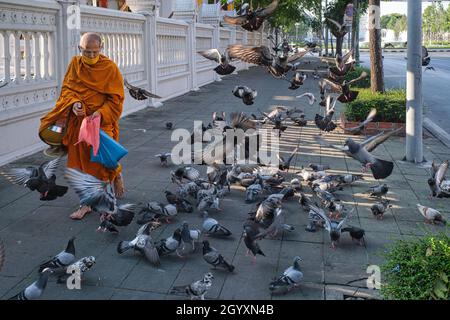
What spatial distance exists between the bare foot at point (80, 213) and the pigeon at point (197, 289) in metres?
2.09

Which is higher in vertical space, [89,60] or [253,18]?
[253,18]

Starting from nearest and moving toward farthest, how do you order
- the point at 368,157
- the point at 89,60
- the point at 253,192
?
1. the point at 89,60
2. the point at 253,192
3. the point at 368,157

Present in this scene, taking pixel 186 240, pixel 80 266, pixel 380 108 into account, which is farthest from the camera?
pixel 380 108

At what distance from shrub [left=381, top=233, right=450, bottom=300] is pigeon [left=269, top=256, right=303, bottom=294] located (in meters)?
0.79

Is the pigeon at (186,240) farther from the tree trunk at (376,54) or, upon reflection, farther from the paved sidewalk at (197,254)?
the tree trunk at (376,54)

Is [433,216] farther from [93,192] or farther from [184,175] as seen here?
[93,192]

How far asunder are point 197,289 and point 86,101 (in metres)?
2.81

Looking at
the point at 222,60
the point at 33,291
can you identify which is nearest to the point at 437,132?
the point at 222,60

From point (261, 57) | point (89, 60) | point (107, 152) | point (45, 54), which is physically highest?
point (45, 54)

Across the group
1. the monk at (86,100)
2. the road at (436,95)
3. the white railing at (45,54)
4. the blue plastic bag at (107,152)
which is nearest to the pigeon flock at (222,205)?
the monk at (86,100)

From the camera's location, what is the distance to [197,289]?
3.92 metres

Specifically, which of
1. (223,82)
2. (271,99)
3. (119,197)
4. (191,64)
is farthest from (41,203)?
(223,82)
